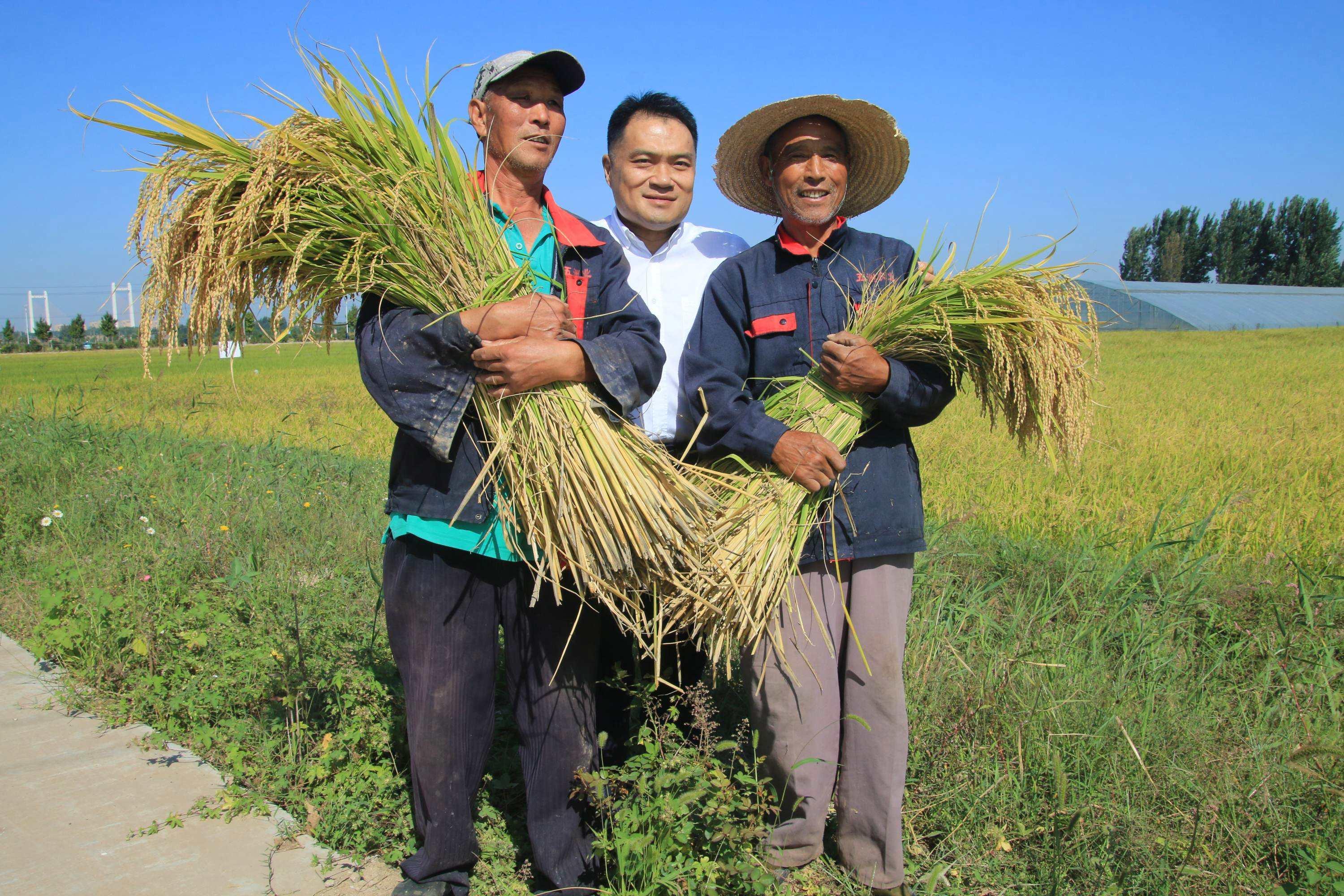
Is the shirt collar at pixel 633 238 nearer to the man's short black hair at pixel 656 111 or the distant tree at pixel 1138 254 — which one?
the man's short black hair at pixel 656 111

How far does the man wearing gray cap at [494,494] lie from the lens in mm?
1721

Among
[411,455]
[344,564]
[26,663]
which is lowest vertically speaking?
[26,663]

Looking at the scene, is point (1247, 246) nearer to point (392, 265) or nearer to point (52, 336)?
point (392, 265)

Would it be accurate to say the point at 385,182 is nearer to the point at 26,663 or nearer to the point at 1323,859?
the point at 1323,859

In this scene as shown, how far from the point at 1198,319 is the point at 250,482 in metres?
36.9

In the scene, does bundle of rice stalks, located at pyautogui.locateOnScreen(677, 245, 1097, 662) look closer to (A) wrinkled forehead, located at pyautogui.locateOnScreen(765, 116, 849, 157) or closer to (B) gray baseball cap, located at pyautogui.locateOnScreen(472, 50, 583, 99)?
(A) wrinkled forehead, located at pyautogui.locateOnScreen(765, 116, 849, 157)

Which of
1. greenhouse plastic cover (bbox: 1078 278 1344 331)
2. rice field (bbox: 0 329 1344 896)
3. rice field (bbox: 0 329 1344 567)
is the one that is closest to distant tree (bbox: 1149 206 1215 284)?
greenhouse plastic cover (bbox: 1078 278 1344 331)

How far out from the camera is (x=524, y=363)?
1.71 metres

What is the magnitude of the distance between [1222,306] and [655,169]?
→ 41.5 meters

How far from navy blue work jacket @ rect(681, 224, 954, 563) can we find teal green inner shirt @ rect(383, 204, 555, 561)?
17.2 inches

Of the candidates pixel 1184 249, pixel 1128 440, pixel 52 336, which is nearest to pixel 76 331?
pixel 52 336

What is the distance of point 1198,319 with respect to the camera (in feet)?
107

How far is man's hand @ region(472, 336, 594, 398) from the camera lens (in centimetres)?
170

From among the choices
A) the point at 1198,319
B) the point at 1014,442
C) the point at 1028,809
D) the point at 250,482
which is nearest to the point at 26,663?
the point at 250,482
